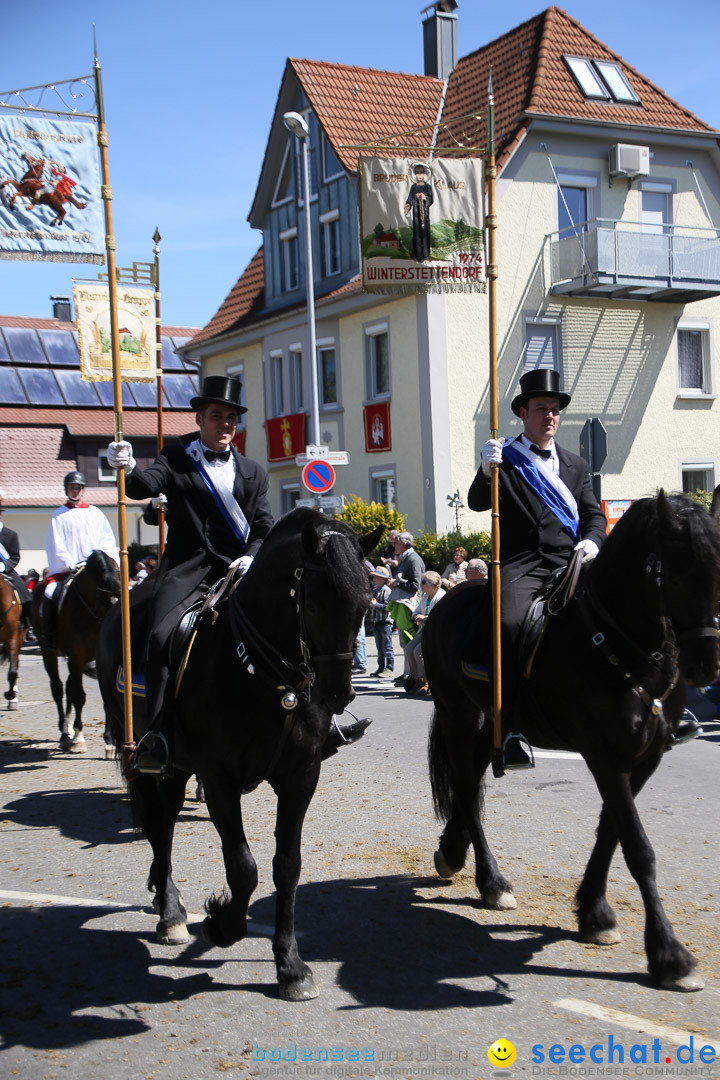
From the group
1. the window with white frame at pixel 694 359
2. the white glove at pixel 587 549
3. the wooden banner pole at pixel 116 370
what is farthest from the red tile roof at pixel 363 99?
the white glove at pixel 587 549

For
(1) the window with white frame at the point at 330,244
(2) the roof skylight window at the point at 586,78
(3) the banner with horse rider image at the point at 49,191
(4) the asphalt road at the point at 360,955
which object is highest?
(2) the roof skylight window at the point at 586,78

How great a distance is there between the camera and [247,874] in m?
4.67

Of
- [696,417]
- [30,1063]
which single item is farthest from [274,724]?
[696,417]

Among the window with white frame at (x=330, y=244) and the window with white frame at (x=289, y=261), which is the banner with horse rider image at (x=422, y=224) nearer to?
the window with white frame at (x=330, y=244)

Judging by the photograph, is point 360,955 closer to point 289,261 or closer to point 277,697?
point 277,697

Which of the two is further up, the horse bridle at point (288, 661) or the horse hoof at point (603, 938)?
the horse bridle at point (288, 661)

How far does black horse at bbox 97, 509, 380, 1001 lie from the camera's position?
4.36m

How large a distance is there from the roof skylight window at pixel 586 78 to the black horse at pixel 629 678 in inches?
1012

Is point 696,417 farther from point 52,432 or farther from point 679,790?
point 52,432

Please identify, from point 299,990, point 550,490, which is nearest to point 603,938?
point 299,990

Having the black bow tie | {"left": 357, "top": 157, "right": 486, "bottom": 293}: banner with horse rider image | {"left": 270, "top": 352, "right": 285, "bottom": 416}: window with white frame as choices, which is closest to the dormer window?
{"left": 270, "top": 352, "right": 285, "bottom": 416}: window with white frame

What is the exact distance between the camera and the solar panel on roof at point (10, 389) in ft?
167

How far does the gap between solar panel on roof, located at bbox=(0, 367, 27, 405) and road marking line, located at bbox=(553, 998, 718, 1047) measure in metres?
50.0

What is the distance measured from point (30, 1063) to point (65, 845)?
3.21 meters
